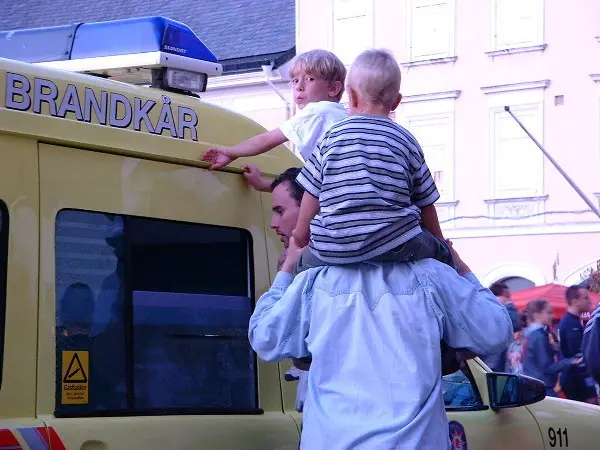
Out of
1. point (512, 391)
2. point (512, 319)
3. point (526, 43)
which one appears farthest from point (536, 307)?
point (526, 43)

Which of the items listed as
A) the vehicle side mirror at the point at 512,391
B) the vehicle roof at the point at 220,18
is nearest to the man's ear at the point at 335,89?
the vehicle side mirror at the point at 512,391

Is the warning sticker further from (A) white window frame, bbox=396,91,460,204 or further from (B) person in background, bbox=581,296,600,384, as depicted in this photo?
(A) white window frame, bbox=396,91,460,204

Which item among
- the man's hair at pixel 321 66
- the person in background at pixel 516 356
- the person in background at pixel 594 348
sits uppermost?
the man's hair at pixel 321 66

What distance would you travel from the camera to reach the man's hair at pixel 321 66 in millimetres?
4371

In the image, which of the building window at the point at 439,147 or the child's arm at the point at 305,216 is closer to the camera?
the child's arm at the point at 305,216

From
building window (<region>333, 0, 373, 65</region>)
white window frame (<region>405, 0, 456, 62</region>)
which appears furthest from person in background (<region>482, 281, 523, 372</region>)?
building window (<region>333, 0, 373, 65</region>)

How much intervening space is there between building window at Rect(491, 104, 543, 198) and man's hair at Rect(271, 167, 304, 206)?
897 inches

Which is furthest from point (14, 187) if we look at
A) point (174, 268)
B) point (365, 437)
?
point (365, 437)

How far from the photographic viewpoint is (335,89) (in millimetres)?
4430

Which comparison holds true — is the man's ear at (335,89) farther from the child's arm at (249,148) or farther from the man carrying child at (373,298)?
the man carrying child at (373,298)

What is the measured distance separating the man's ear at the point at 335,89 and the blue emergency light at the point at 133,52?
49cm

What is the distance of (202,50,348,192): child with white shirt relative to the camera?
4258mm

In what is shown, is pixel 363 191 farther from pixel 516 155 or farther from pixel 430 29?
pixel 430 29

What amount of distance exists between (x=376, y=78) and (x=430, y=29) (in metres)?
24.9
